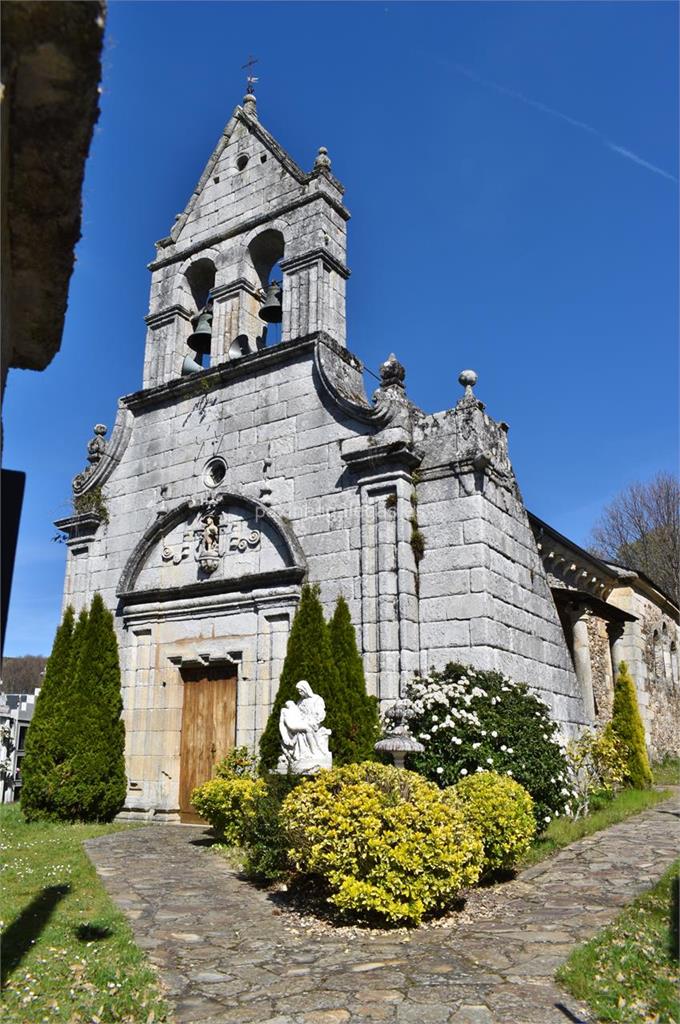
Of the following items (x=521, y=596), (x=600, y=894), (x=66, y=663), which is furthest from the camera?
(x=66, y=663)

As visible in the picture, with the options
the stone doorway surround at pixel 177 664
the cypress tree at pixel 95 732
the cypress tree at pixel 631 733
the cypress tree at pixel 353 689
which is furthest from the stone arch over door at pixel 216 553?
the cypress tree at pixel 631 733

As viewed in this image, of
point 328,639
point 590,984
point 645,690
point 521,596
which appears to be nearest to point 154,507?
point 328,639

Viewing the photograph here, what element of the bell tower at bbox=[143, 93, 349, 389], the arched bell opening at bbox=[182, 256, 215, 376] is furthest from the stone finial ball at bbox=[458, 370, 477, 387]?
the arched bell opening at bbox=[182, 256, 215, 376]

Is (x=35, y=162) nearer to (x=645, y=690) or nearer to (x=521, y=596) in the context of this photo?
(x=521, y=596)

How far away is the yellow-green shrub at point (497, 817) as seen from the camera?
688 cm

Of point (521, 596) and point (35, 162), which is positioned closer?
point (35, 162)

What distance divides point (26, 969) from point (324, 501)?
6.81 metres

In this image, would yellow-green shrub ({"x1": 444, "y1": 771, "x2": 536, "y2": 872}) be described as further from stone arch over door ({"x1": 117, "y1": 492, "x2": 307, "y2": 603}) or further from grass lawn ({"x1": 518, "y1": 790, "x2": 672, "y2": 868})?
stone arch over door ({"x1": 117, "y1": 492, "x2": 307, "y2": 603})

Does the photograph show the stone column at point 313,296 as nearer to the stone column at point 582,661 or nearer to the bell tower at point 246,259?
the bell tower at point 246,259

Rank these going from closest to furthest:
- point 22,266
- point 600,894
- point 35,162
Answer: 1. point 35,162
2. point 22,266
3. point 600,894

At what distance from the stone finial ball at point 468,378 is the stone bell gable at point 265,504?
0.12 ft

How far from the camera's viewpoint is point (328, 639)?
9484 mm

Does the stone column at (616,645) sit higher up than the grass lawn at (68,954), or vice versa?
the stone column at (616,645)

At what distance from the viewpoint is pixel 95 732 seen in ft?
36.8
